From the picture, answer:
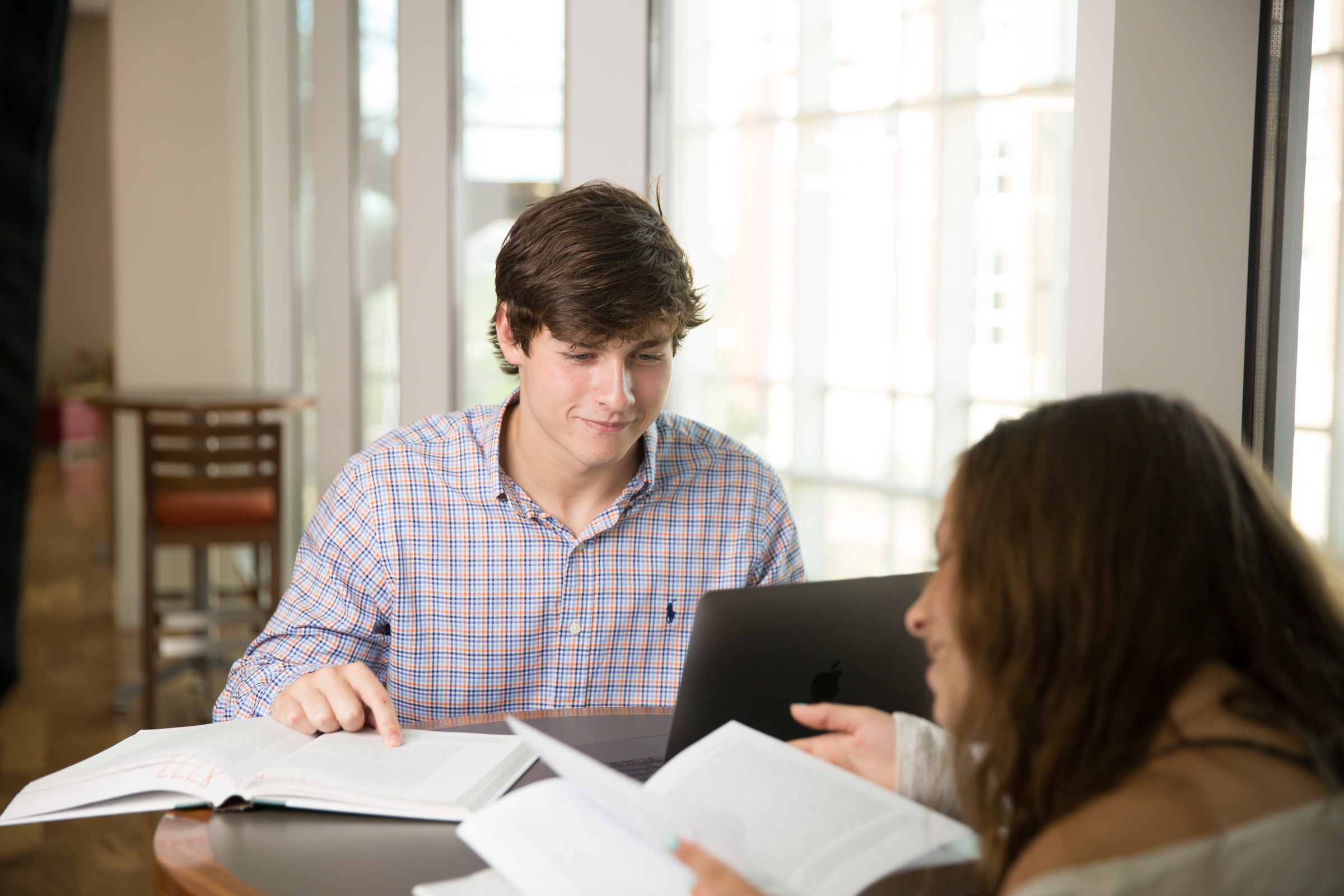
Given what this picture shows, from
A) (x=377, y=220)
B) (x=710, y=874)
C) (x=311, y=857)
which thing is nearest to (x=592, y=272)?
(x=311, y=857)

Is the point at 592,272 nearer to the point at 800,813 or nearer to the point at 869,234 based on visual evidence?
the point at 800,813

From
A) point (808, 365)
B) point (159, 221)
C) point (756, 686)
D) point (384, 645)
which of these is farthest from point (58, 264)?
point (756, 686)

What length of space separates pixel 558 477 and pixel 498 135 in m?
1.84

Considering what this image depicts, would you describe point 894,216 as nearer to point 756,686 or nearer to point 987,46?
point 987,46

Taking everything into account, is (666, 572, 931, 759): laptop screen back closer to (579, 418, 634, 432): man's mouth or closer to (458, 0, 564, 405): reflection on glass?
(579, 418, 634, 432): man's mouth

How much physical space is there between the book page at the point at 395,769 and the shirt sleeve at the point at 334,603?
0.32 m

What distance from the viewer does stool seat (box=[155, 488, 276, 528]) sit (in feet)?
11.8

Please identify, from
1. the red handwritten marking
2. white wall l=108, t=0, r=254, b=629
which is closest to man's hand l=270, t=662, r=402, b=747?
the red handwritten marking

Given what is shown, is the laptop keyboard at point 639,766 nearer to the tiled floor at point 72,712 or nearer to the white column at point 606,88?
the tiled floor at point 72,712

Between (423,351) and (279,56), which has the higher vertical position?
(279,56)

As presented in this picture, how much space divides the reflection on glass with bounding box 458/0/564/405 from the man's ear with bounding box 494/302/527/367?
4.54ft

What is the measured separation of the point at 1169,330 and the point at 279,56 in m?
4.49

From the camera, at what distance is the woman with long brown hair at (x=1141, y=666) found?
70cm

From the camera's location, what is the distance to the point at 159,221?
16.1ft
